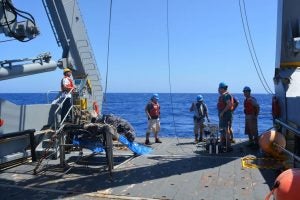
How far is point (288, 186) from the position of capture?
5039 mm

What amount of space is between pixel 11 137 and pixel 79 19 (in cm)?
582

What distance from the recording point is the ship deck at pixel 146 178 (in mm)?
7766

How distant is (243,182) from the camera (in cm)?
837

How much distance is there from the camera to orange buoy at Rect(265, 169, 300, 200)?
16.3ft

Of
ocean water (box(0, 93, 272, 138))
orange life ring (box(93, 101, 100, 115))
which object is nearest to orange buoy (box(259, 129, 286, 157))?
ocean water (box(0, 93, 272, 138))

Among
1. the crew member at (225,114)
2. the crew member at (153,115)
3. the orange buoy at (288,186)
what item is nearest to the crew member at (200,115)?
the crew member at (153,115)

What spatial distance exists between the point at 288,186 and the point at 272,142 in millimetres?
5199

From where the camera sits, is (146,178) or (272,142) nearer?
(146,178)

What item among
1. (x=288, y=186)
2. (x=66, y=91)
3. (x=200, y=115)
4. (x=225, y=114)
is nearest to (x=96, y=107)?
(x=66, y=91)

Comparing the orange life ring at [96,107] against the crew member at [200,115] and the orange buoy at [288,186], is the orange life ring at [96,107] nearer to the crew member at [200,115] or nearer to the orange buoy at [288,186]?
the crew member at [200,115]

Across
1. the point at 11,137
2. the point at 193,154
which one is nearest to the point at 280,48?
the point at 193,154

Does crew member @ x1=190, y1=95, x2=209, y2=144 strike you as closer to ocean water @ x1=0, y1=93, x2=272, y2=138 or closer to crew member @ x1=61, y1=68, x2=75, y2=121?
ocean water @ x1=0, y1=93, x2=272, y2=138

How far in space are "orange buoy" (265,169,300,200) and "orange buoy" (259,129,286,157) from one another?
4987mm

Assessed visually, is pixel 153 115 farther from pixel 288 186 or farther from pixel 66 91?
pixel 288 186
